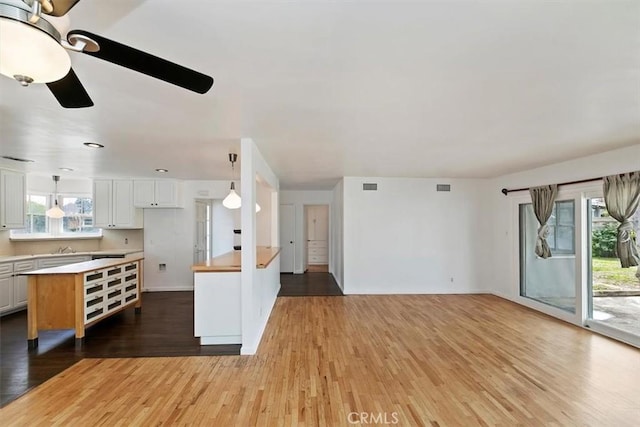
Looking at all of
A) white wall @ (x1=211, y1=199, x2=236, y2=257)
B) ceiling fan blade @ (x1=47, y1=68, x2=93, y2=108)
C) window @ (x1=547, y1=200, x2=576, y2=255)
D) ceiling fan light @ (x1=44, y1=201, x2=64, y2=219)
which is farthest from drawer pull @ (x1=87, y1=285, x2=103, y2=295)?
window @ (x1=547, y1=200, x2=576, y2=255)

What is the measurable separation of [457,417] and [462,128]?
254 cm

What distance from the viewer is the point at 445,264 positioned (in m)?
6.36

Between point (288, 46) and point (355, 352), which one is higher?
point (288, 46)

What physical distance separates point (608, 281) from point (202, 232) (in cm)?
738

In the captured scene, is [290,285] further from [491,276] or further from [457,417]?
[457,417]

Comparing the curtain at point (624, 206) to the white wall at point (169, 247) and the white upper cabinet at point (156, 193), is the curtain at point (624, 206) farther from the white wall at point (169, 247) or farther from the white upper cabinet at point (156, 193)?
the white upper cabinet at point (156, 193)

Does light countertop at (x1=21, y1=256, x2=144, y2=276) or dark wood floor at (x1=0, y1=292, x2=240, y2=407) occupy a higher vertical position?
light countertop at (x1=21, y1=256, x2=144, y2=276)

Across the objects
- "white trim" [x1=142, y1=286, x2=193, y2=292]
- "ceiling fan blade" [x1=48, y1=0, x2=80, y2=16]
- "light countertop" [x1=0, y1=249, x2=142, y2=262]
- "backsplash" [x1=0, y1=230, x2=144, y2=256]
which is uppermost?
"ceiling fan blade" [x1=48, y1=0, x2=80, y2=16]

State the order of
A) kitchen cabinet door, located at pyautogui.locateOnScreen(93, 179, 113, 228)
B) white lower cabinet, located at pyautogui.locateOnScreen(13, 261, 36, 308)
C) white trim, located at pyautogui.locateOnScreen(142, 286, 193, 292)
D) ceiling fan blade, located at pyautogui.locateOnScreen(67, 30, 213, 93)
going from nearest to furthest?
ceiling fan blade, located at pyautogui.locateOnScreen(67, 30, 213, 93)
white lower cabinet, located at pyautogui.locateOnScreen(13, 261, 36, 308)
kitchen cabinet door, located at pyautogui.locateOnScreen(93, 179, 113, 228)
white trim, located at pyautogui.locateOnScreen(142, 286, 193, 292)

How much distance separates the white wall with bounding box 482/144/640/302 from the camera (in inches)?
165

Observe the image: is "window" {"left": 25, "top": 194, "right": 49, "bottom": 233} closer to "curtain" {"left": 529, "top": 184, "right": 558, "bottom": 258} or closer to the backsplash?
the backsplash

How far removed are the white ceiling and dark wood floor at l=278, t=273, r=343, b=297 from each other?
129 inches

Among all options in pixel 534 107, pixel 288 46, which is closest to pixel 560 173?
pixel 534 107

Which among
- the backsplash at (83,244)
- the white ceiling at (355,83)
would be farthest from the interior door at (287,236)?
the white ceiling at (355,83)
